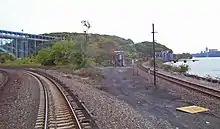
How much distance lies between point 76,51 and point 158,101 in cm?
4582

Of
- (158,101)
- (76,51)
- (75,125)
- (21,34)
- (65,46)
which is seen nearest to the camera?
(75,125)

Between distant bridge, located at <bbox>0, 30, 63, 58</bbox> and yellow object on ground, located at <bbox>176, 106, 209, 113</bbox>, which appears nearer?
yellow object on ground, located at <bbox>176, 106, 209, 113</bbox>

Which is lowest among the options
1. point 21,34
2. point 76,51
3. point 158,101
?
point 158,101

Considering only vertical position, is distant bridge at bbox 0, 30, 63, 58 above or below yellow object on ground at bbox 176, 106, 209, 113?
above

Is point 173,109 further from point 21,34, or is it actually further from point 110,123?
point 21,34

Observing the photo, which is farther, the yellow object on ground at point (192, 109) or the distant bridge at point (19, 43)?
the distant bridge at point (19, 43)

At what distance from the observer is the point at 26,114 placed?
13.4 metres

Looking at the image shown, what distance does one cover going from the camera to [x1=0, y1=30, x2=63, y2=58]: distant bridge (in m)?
130

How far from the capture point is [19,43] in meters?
136

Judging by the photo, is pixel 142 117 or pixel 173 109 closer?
pixel 142 117

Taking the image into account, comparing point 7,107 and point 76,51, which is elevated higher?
point 76,51

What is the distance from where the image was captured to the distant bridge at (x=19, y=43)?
425 feet

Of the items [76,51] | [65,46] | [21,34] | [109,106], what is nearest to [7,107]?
[109,106]

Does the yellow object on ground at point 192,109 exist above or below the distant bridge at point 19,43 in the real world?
below
